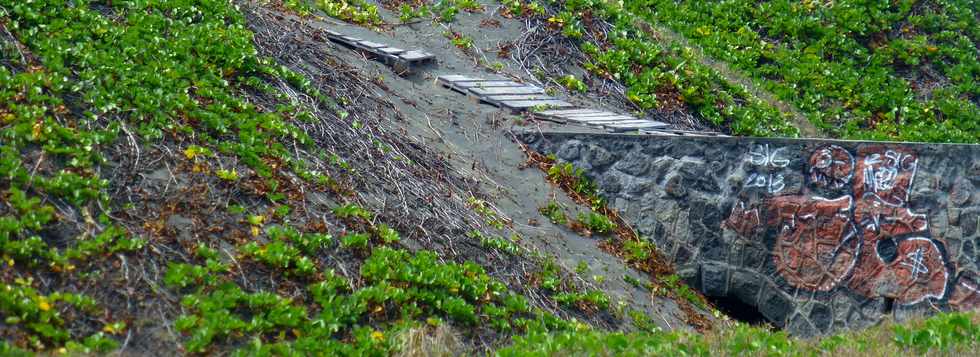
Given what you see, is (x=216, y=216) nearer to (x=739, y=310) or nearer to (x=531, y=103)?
(x=531, y=103)

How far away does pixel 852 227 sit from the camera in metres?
9.57

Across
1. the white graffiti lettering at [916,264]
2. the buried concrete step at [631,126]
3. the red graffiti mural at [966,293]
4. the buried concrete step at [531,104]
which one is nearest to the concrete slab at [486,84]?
the buried concrete step at [531,104]

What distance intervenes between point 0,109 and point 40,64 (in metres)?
0.98

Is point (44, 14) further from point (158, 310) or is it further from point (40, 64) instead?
point (158, 310)

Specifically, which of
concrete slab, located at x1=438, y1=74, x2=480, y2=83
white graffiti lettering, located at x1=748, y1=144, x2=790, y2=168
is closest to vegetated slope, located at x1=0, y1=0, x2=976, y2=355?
concrete slab, located at x1=438, y1=74, x2=480, y2=83

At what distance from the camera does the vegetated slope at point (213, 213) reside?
5848 millimetres

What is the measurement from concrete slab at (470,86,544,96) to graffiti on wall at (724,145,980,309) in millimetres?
2949

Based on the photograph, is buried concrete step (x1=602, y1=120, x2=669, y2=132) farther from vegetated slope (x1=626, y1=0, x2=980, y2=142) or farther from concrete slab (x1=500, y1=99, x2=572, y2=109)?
vegetated slope (x1=626, y1=0, x2=980, y2=142)

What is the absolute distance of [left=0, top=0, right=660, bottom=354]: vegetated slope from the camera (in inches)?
230

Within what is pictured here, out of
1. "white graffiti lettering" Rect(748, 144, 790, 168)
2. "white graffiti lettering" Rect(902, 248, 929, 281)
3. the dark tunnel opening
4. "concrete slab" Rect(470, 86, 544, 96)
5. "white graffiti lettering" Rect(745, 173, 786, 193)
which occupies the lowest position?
the dark tunnel opening

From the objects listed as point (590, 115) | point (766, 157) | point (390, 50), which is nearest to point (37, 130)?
point (390, 50)

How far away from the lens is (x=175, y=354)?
564 centimetres

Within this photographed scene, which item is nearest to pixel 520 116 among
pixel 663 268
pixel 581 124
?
pixel 581 124

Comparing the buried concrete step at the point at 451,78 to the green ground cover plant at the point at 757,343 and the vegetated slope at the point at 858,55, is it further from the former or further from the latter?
the green ground cover plant at the point at 757,343
